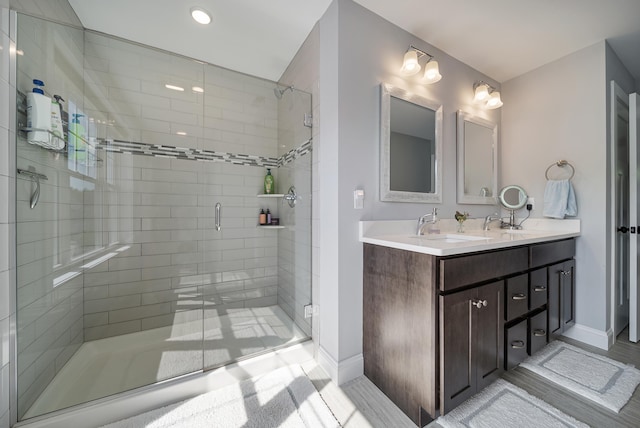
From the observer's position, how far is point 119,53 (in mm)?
1716

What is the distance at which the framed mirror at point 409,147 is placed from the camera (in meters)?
1.61

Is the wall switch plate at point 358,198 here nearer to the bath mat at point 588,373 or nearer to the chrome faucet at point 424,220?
the chrome faucet at point 424,220

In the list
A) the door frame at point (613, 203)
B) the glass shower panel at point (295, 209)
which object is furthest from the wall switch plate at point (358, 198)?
the door frame at point (613, 203)

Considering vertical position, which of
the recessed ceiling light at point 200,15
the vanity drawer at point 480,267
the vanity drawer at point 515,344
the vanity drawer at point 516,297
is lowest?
the vanity drawer at point 515,344

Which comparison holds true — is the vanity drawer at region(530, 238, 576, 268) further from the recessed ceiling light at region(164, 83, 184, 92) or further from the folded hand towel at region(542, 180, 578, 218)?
the recessed ceiling light at region(164, 83, 184, 92)

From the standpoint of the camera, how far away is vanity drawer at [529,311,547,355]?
1.49 metres

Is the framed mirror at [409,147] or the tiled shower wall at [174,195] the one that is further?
the tiled shower wall at [174,195]

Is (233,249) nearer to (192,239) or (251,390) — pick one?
(192,239)

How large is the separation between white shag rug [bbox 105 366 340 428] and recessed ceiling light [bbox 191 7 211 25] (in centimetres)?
239

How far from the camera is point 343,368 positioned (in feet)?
4.76

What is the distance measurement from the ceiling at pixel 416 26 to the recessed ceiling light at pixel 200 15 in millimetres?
39

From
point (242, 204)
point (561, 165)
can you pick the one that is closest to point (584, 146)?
point (561, 165)

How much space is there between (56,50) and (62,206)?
92 cm

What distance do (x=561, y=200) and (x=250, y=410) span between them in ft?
8.85
